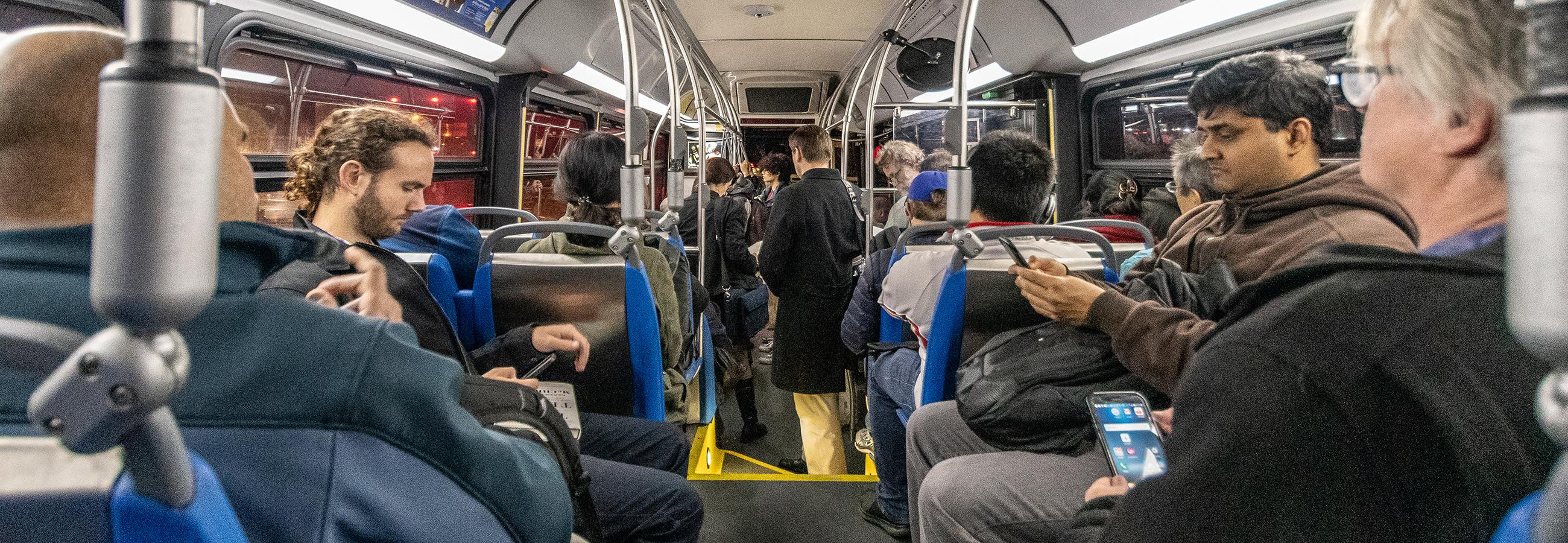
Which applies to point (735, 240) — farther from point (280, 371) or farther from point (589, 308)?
point (280, 371)

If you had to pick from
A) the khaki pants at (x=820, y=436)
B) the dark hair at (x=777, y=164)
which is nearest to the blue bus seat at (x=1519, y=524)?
the khaki pants at (x=820, y=436)

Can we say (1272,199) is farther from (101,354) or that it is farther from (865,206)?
(865,206)

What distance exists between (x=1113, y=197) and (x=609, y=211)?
297cm

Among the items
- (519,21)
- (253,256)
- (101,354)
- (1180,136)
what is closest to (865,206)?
(1180,136)

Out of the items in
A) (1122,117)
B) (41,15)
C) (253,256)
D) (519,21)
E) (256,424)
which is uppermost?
(519,21)

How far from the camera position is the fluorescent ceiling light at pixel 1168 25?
3.16 meters

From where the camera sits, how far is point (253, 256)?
2.21 ft

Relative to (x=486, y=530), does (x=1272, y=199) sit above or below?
above

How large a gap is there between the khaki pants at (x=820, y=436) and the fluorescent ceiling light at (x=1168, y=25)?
249cm

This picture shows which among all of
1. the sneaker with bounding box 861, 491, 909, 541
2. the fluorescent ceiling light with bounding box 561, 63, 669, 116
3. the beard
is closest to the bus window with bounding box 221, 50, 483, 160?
the beard

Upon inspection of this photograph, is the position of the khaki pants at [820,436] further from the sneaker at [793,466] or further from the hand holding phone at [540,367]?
the hand holding phone at [540,367]

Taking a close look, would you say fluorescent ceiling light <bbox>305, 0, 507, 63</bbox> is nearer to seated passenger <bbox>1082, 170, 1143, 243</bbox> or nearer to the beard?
the beard

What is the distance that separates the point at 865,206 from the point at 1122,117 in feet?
6.02

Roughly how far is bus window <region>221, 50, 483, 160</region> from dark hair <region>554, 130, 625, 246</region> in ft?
1.48
